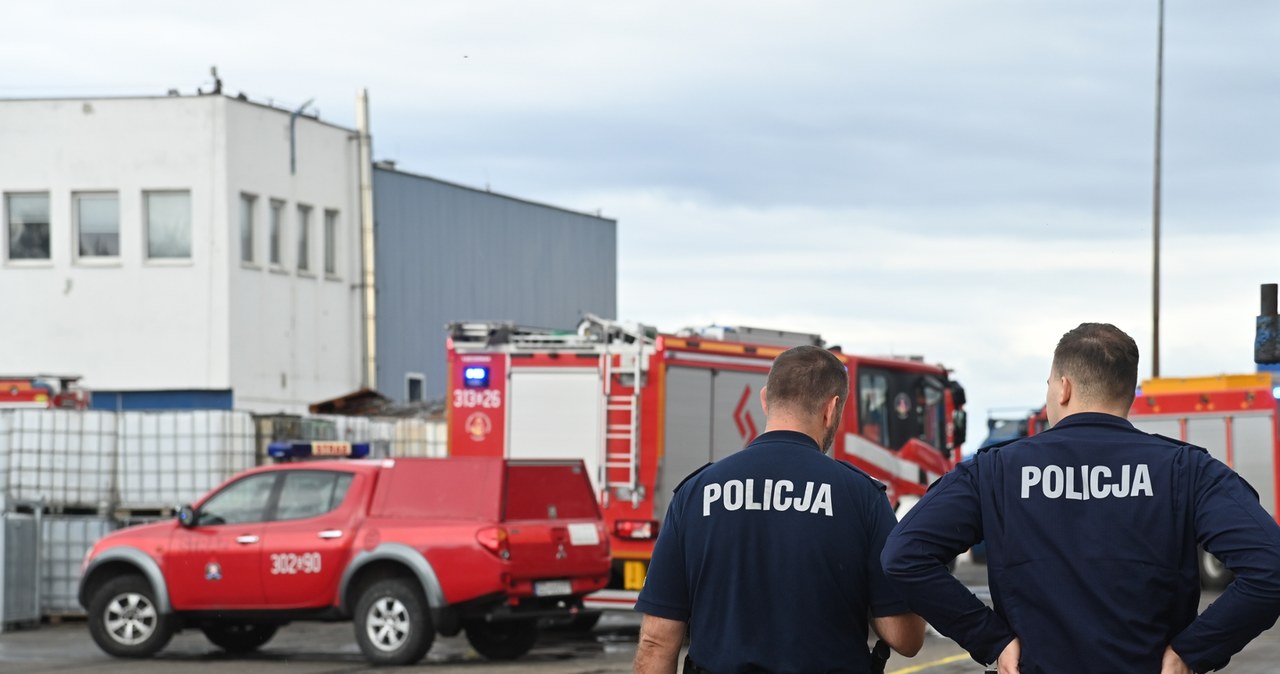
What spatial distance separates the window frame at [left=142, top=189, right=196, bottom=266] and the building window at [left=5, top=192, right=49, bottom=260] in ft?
6.45

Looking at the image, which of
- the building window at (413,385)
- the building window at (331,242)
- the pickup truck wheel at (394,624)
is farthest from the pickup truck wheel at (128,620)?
the building window at (413,385)

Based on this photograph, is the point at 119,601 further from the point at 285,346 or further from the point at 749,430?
the point at 285,346

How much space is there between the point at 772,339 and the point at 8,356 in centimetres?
2123

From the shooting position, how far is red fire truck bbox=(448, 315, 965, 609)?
18062 millimetres

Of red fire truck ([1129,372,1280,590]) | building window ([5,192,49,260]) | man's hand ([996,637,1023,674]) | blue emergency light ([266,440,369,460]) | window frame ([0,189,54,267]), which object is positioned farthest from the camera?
building window ([5,192,49,260])

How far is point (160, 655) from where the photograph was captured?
17453mm

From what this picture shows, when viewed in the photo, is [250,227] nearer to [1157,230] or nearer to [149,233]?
[149,233]

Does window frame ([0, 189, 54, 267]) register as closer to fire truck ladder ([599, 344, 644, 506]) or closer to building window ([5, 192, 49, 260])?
building window ([5, 192, 49, 260])

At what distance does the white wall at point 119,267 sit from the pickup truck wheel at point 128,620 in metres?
19.5

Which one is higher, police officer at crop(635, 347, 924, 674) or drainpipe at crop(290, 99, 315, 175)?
drainpipe at crop(290, 99, 315, 175)

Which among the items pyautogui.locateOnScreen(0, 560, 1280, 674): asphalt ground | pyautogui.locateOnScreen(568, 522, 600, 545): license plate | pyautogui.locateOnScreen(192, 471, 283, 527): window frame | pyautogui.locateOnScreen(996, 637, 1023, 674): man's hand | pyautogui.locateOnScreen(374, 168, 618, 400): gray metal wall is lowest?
pyautogui.locateOnScreen(0, 560, 1280, 674): asphalt ground

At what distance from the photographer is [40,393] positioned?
23.5 m

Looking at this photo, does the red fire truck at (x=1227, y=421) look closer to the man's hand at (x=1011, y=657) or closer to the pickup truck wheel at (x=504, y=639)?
the pickup truck wheel at (x=504, y=639)

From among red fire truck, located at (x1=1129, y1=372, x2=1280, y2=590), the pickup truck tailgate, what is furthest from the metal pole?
the pickup truck tailgate
